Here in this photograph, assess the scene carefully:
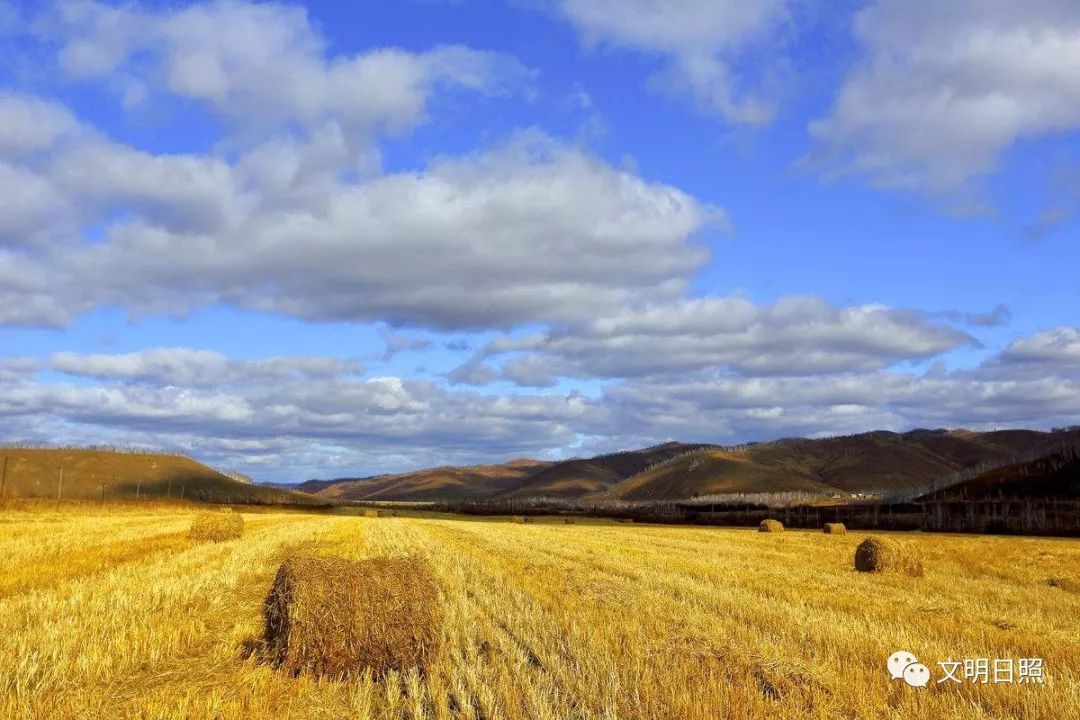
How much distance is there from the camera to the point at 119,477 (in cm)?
16925

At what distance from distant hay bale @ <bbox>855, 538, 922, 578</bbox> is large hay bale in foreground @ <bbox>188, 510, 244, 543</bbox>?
72.1ft

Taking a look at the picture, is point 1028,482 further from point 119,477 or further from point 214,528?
point 119,477

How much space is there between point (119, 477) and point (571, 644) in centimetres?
18502

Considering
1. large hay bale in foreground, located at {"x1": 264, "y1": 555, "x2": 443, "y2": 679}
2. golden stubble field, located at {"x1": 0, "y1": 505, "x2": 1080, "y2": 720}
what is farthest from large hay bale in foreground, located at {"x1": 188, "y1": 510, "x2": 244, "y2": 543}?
large hay bale in foreground, located at {"x1": 264, "y1": 555, "x2": 443, "y2": 679}

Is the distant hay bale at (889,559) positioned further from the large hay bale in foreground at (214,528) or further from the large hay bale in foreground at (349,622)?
the large hay bale in foreground at (214,528)

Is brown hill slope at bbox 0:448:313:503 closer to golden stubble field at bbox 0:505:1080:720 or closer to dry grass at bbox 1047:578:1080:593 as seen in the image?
golden stubble field at bbox 0:505:1080:720

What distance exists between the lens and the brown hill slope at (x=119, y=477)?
153625 millimetres

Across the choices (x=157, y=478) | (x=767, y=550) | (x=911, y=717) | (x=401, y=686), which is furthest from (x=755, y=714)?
(x=157, y=478)

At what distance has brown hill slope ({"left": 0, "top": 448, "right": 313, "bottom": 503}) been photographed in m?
154

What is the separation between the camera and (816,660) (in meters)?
9.16

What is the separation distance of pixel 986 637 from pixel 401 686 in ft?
26.2

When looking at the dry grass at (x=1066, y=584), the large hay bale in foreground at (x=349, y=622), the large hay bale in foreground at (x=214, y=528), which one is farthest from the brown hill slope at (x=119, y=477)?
the large hay bale in foreground at (x=349, y=622)

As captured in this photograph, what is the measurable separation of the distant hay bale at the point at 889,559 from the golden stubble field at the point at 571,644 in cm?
133

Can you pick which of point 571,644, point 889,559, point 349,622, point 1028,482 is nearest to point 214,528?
point 349,622
